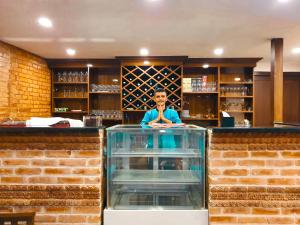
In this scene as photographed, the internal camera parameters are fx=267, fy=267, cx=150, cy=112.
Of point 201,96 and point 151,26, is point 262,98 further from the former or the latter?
point 151,26

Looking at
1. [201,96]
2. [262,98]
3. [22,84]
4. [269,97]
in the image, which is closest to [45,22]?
[22,84]

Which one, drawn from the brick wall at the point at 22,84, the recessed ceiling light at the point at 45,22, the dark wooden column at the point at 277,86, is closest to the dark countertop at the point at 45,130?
the recessed ceiling light at the point at 45,22

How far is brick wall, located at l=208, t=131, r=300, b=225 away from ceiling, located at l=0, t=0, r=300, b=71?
1.50 metres

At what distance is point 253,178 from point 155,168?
0.82 metres

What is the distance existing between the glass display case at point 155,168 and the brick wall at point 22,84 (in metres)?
2.63

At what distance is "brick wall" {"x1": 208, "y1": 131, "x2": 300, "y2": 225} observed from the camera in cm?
215

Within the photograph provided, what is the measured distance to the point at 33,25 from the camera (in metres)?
3.45

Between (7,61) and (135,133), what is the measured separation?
3.08m

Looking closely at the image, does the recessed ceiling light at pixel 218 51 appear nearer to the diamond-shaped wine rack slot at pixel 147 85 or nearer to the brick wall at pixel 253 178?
the diamond-shaped wine rack slot at pixel 147 85

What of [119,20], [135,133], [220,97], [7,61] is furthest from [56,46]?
[220,97]

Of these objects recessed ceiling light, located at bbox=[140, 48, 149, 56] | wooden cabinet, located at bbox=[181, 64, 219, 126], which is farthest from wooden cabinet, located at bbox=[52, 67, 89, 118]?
wooden cabinet, located at bbox=[181, 64, 219, 126]

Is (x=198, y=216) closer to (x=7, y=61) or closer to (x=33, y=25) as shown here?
(x=33, y=25)

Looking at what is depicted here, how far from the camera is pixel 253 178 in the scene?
2.16 metres

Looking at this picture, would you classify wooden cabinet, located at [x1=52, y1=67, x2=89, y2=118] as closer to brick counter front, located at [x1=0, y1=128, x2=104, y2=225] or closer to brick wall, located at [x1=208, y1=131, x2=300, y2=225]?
brick counter front, located at [x1=0, y1=128, x2=104, y2=225]
